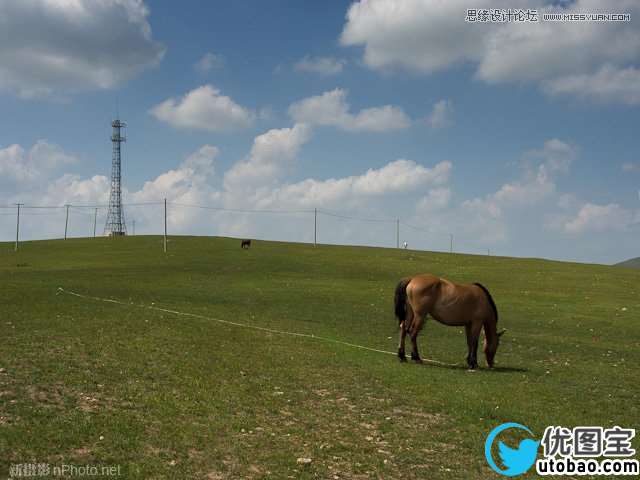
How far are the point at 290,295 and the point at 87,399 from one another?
22.8m

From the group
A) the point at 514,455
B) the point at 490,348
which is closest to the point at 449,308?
the point at 490,348

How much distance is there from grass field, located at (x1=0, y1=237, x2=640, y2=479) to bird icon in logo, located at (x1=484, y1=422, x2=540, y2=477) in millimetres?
178

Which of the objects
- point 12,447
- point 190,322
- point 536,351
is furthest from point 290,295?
point 12,447

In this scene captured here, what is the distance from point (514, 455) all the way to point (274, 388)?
17.3 feet

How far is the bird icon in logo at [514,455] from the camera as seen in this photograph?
27.0 feet

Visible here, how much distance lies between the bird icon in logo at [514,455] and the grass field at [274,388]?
0.18m

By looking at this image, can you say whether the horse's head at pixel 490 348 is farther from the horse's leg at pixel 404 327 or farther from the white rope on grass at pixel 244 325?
the horse's leg at pixel 404 327

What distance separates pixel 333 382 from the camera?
41.3 ft

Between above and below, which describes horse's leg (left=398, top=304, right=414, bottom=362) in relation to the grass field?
above

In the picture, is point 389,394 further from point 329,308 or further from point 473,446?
point 329,308

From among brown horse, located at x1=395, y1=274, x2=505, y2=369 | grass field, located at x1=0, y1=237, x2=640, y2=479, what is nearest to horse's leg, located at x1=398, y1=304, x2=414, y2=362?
brown horse, located at x1=395, y1=274, x2=505, y2=369

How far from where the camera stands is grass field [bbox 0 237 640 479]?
26.4 feet

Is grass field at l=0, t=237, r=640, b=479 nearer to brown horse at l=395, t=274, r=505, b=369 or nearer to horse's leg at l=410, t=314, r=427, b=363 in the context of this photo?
horse's leg at l=410, t=314, r=427, b=363

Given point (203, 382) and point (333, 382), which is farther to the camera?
Result: point (333, 382)
